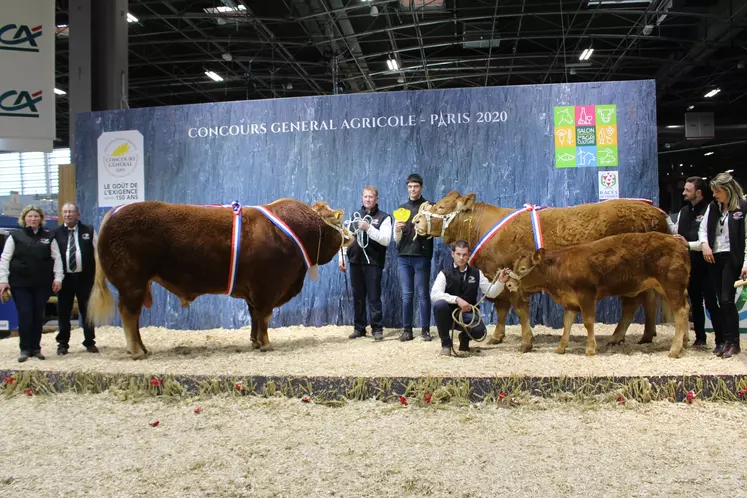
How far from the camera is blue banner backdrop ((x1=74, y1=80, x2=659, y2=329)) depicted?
257 inches

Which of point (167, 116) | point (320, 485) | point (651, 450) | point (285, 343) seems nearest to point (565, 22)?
point (167, 116)

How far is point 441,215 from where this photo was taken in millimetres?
5730

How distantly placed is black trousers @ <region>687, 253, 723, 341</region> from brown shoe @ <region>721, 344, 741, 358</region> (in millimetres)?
237

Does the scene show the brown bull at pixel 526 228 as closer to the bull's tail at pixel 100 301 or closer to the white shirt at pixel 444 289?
the white shirt at pixel 444 289

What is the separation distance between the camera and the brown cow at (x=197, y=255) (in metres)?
5.18

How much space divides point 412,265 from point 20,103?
527cm

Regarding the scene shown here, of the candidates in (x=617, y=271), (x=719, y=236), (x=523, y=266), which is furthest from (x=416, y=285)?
(x=719, y=236)

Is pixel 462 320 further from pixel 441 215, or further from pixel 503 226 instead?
pixel 441 215

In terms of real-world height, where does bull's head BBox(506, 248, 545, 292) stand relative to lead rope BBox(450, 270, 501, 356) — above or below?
above

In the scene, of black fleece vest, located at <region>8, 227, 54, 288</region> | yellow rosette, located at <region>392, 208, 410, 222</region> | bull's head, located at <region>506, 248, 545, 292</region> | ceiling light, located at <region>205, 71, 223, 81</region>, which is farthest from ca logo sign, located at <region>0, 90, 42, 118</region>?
ceiling light, located at <region>205, 71, 223, 81</region>

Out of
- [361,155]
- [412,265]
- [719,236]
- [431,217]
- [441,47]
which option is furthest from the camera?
[441,47]

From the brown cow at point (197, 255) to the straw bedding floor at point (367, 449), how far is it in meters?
1.24

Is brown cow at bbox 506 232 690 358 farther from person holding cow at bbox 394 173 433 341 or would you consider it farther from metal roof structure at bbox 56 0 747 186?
metal roof structure at bbox 56 0 747 186

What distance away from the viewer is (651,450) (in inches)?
130
